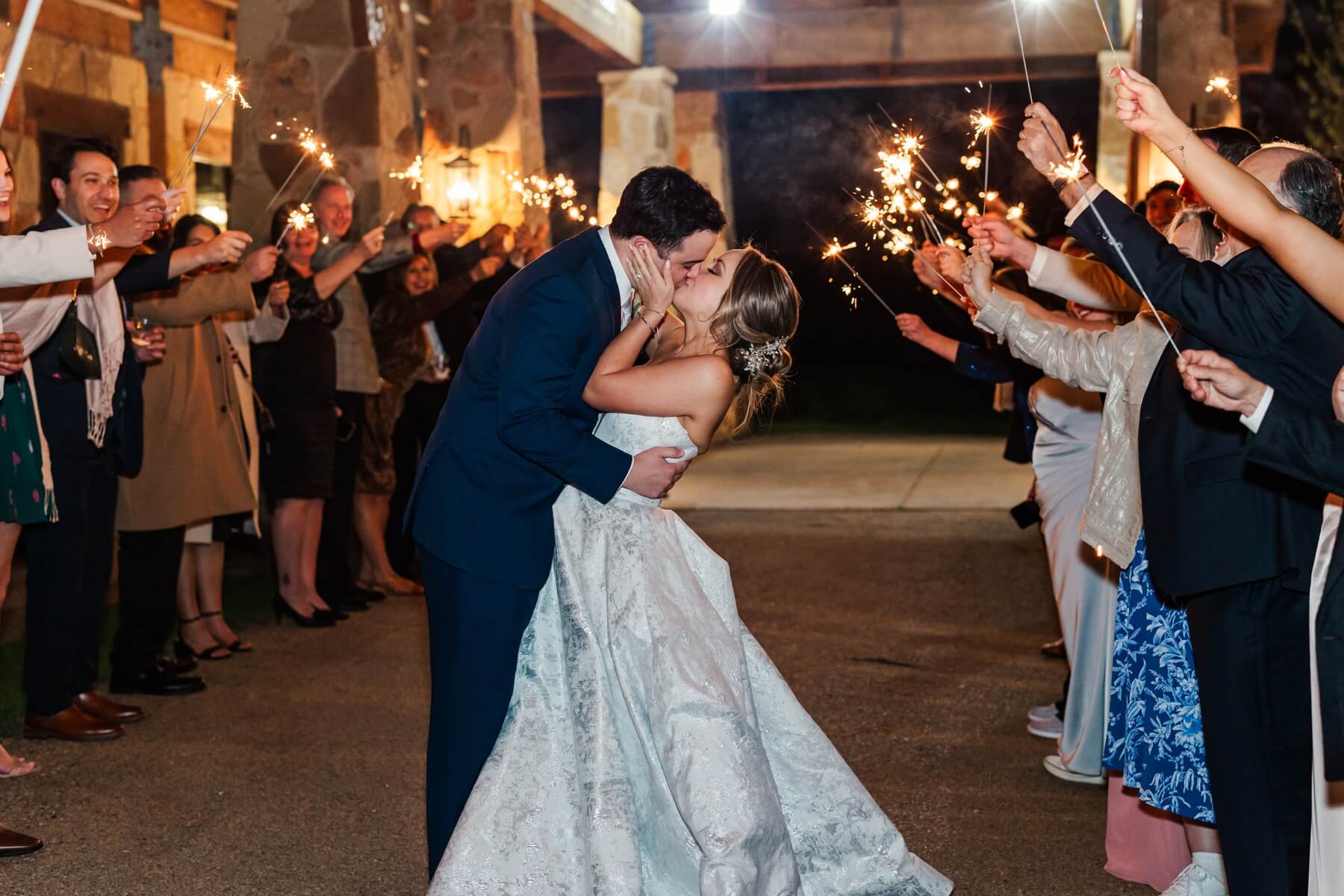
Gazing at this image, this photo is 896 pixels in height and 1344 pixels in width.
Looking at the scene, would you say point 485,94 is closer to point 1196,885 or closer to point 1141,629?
point 1141,629

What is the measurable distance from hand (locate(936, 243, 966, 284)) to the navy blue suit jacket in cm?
135

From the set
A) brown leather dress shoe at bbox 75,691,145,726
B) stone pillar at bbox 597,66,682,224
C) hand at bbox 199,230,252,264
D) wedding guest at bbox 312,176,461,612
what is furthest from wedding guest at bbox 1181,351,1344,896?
stone pillar at bbox 597,66,682,224

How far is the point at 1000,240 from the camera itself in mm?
3875

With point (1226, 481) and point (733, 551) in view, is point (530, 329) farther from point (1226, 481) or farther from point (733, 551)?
point (733, 551)

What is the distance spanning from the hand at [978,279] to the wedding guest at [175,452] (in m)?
2.98

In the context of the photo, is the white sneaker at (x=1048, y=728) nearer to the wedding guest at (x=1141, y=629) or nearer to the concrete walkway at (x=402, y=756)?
the concrete walkway at (x=402, y=756)

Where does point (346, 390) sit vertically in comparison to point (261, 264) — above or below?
below

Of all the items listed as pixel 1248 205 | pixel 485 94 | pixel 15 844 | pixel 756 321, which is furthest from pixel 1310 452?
pixel 485 94

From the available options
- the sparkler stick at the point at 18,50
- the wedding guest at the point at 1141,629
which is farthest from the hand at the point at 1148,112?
the sparkler stick at the point at 18,50

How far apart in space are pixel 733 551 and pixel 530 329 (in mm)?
5991

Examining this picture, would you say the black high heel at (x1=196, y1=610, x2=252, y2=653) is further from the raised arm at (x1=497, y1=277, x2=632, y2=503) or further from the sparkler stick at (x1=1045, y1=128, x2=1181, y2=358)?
the sparkler stick at (x1=1045, y1=128, x2=1181, y2=358)

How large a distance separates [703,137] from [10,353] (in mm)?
12330

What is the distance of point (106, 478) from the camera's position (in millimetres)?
5348

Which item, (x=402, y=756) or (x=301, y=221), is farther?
(x=301, y=221)
